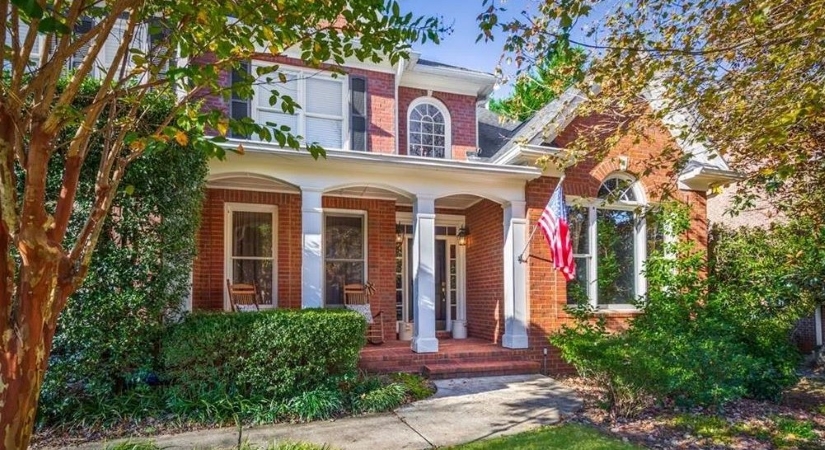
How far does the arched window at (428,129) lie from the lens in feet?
35.5

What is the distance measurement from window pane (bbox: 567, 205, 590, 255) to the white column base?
3.34 m

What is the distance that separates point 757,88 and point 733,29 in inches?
38.7

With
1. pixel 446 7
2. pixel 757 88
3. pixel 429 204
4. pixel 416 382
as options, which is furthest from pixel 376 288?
pixel 757 88

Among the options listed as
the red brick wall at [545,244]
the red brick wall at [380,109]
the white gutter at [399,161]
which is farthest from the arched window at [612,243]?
the red brick wall at [380,109]

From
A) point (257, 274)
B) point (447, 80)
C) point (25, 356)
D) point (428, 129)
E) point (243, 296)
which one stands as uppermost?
point (447, 80)

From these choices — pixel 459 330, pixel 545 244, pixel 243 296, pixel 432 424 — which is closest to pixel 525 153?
pixel 545 244

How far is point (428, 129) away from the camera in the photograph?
1097 cm

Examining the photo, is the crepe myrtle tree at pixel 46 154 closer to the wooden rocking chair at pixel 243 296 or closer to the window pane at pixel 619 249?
the wooden rocking chair at pixel 243 296

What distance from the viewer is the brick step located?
328 inches

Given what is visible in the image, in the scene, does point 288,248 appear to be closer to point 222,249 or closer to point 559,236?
point 222,249

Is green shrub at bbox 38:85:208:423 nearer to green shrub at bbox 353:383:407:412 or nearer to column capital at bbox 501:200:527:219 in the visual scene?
green shrub at bbox 353:383:407:412

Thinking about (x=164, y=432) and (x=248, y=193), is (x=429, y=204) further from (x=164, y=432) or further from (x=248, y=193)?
(x=164, y=432)

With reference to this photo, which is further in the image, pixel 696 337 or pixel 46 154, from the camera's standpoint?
pixel 696 337

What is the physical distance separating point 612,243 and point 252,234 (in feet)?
23.0
